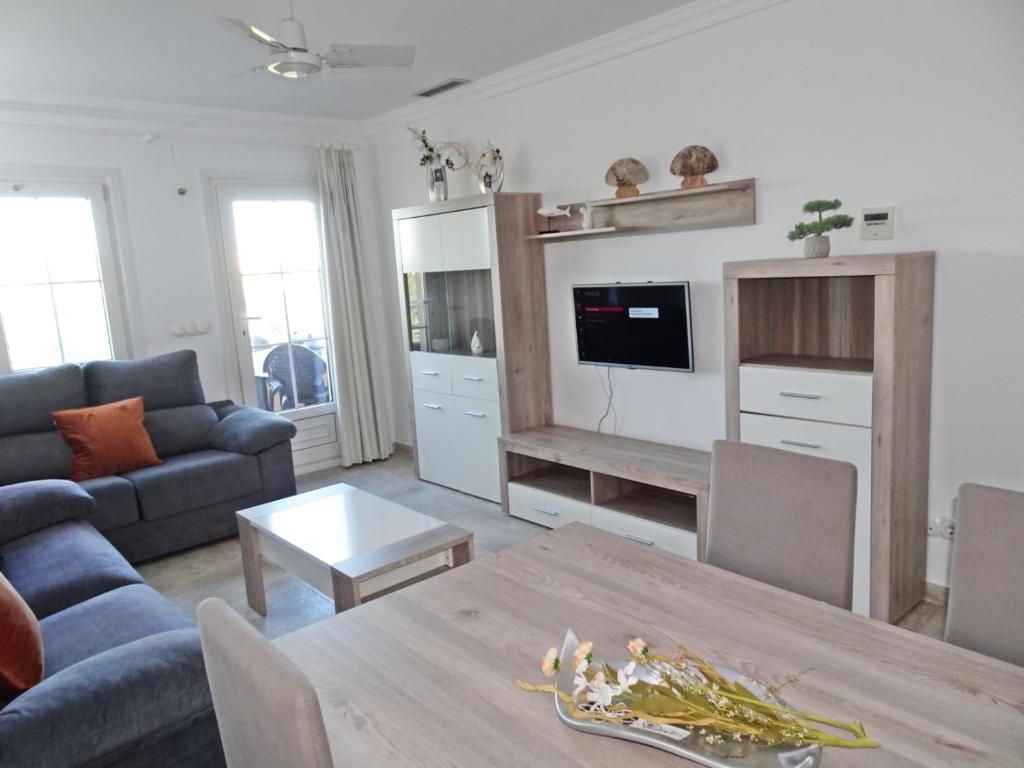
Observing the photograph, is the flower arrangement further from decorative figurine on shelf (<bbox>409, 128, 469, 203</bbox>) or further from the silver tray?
decorative figurine on shelf (<bbox>409, 128, 469, 203</bbox>)

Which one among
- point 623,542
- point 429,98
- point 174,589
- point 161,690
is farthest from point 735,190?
point 174,589

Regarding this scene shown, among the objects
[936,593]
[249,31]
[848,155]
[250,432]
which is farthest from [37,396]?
[936,593]

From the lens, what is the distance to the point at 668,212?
3.62m

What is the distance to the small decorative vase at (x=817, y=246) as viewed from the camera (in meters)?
2.82

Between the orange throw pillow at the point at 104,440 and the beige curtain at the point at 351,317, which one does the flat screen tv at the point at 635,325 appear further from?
the orange throw pillow at the point at 104,440

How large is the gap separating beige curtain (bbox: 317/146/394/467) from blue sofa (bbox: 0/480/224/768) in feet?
9.86

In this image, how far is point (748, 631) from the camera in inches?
54.5

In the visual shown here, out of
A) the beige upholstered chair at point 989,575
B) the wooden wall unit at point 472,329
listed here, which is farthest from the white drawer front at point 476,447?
the beige upholstered chair at point 989,575

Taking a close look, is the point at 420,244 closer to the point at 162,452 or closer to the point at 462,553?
the point at 162,452

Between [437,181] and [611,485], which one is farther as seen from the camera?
[437,181]

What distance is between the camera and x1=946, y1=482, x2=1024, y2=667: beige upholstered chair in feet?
4.52

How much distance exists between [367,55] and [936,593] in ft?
10.4

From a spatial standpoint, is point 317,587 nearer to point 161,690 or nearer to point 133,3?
point 161,690

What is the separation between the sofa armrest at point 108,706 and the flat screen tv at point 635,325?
253 centimetres
